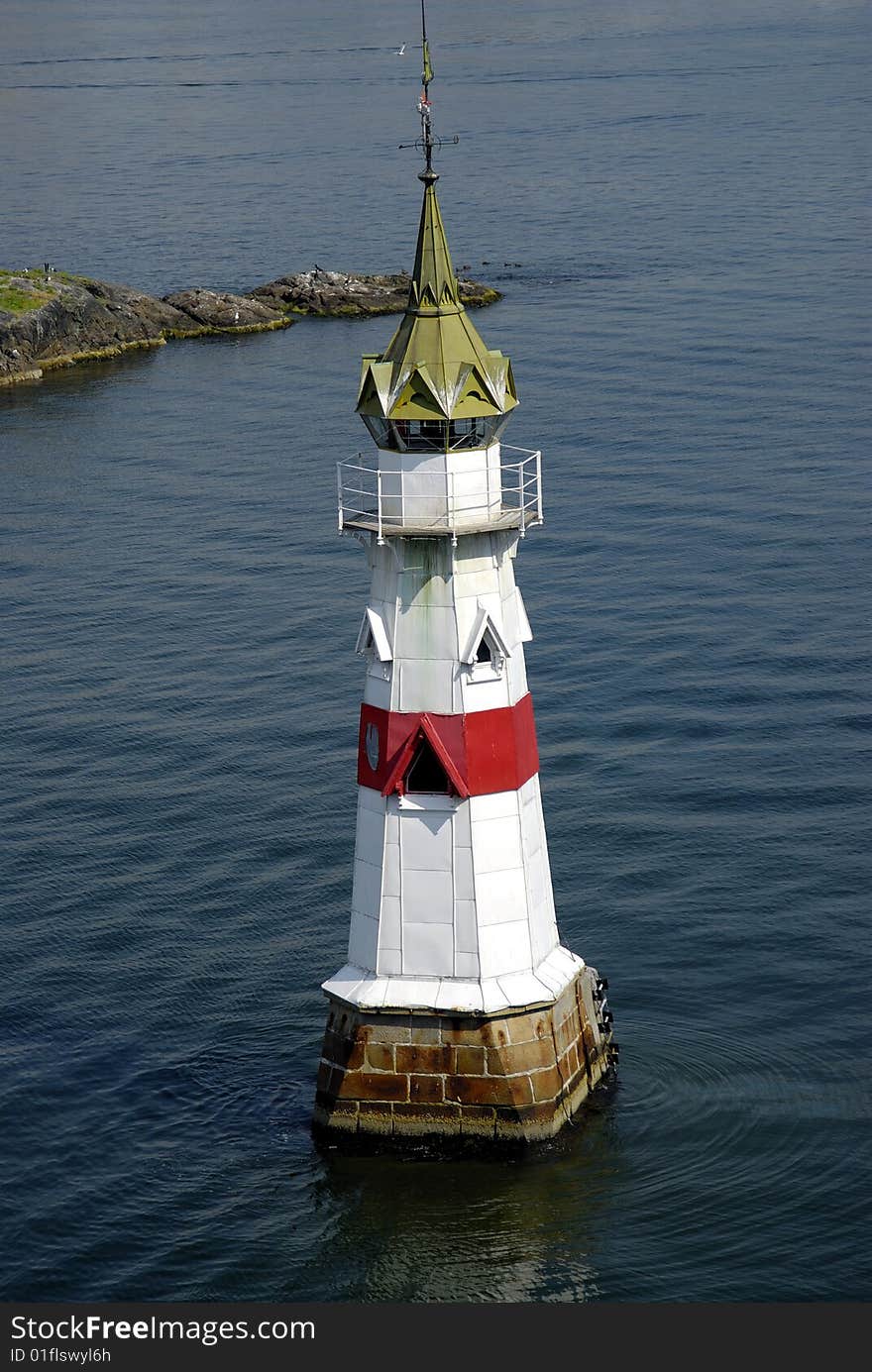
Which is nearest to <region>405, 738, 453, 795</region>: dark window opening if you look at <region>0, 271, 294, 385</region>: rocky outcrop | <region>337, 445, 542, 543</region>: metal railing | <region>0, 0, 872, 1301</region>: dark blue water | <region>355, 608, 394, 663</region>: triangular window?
<region>355, 608, 394, 663</region>: triangular window

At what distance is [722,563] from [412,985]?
106 ft

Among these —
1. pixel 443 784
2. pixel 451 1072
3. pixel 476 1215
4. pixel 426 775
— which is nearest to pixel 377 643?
pixel 426 775

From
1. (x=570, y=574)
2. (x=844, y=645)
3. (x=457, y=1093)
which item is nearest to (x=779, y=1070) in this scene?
(x=457, y=1093)

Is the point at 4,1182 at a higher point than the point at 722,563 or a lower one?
lower

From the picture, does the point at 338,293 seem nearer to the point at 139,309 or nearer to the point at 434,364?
the point at 139,309

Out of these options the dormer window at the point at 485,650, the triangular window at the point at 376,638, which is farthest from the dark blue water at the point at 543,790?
the triangular window at the point at 376,638

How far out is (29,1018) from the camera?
3891 cm

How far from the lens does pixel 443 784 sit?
107ft

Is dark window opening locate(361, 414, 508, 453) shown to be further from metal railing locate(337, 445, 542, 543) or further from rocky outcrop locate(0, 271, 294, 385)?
rocky outcrop locate(0, 271, 294, 385)

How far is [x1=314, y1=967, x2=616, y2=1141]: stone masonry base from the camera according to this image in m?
33.1

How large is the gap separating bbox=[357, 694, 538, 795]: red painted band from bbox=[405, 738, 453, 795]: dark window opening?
19 centimetres

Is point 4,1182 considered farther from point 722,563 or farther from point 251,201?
point 251,201

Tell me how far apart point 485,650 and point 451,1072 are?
278 inches

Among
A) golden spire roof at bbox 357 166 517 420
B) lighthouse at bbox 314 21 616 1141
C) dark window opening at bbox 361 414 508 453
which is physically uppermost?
golden spire roof at bbox 357 166 517 420
